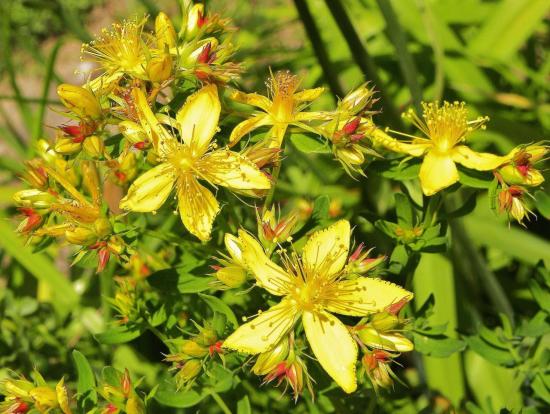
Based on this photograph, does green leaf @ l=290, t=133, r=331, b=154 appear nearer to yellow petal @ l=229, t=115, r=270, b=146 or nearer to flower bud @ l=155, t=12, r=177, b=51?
yellow petal @ l=229, t=115, r=270, b=146

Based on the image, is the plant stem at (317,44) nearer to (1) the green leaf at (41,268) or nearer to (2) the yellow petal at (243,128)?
(2) the yellow petal at (243,128)

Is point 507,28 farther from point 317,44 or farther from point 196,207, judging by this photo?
point 196,207

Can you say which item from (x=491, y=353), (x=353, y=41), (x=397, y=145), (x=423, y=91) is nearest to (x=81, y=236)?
(x=397, y=145)

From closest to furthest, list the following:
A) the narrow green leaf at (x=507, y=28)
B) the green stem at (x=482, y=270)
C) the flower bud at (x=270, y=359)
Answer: the flower bud at (x=270, y=359) → the green stem at (x=482, y=270) → the narrow green leaf at (x=507, y=28)

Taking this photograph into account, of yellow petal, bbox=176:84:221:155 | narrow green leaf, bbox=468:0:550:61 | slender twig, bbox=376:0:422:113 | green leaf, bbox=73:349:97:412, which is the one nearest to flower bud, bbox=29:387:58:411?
green leaf, bbox=73:349:97:412

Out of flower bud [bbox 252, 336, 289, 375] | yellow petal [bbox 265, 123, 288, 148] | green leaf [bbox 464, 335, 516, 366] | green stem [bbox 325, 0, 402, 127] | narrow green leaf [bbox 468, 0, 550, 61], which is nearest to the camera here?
flower bud [bbox 252, 336, 289, 375]

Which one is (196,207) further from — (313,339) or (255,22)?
(255,22)

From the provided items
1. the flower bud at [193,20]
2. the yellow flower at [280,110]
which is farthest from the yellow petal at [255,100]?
the flower bud at [193,20]
